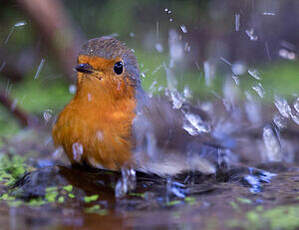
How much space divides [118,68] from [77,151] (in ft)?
1.85

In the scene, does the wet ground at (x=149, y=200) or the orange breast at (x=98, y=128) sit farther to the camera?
the orange breast at (x=98, y=128)

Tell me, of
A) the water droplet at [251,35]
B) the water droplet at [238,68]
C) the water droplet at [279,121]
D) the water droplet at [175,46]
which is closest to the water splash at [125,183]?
the water droplet at [279,121]

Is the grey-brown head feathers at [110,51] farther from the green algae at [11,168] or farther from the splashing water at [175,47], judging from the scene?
the splashing water at [175,47]

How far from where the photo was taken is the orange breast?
275cm

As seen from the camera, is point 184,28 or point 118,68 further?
point 184,28

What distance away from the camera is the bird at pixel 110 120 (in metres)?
2.74

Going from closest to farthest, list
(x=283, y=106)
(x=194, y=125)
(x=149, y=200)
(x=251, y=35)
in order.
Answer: (x=149, y=200) → (x=194, y=125) → (x=283, y=106) → (x=251, y=35)

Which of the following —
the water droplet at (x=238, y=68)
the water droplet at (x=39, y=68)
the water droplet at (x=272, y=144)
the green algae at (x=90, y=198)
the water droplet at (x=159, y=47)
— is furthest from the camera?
the water droplet at (x=238, y=68)

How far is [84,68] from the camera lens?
105 inches

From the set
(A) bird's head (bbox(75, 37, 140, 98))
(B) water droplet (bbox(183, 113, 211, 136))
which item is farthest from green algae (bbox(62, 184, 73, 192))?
(B) water droplet (bbox(183, 113, 211, 136))

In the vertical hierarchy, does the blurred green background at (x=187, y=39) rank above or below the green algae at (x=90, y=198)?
above

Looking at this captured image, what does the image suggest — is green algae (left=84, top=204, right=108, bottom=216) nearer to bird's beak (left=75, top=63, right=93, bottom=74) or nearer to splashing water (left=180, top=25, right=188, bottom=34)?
bird's beak (left=75, top=63, right=93, bottom=74)

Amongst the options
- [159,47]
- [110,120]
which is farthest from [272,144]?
[159,47]

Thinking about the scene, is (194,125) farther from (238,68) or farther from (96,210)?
(238,68)
